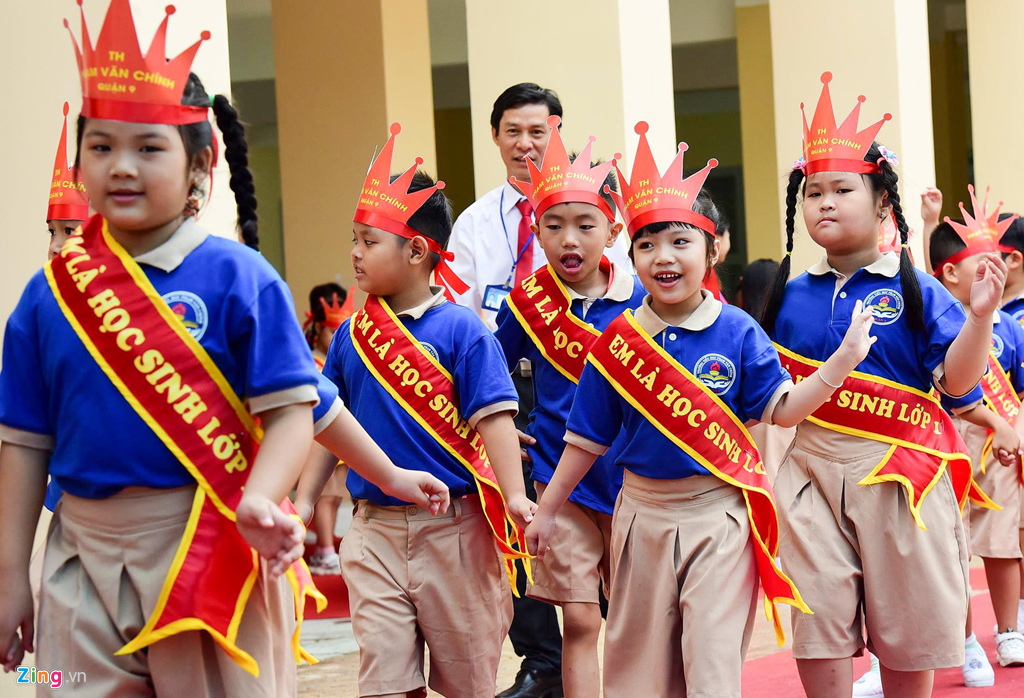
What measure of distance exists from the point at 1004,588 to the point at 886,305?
6.35 ft

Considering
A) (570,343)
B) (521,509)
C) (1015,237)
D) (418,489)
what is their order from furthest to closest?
(1015,237)
(570,343)
(521,509)
(418,489)

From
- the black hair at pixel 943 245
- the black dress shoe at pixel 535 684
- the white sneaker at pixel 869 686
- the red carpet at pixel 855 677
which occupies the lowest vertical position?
the red carpet at pixel 855 677

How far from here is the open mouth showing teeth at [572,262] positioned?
4.32 meters

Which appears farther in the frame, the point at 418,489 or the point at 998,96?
the point at 998,96

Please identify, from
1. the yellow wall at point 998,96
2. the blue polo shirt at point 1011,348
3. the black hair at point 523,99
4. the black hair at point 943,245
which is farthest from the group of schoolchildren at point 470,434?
the yellow wall at point 998,96

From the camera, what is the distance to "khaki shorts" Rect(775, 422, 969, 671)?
12.6 feet

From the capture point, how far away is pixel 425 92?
8.61 meters

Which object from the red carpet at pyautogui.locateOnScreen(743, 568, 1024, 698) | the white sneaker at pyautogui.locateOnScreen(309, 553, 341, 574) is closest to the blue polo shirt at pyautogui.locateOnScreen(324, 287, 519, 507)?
the red carpet at pyautogui.locateOnScreen(743, 568, 1024, 698)

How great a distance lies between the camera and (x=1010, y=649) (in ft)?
17.0

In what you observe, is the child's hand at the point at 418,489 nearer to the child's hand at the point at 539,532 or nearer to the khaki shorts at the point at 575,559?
the child's hand at the point at 539,532

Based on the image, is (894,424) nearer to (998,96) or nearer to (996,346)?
(996,346)

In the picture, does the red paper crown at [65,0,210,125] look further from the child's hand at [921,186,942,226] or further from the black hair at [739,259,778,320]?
the black hair at [739,259,778,320]

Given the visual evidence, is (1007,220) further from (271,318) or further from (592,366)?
(271,318)

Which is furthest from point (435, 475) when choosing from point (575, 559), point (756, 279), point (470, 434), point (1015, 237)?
point (756, 279)
